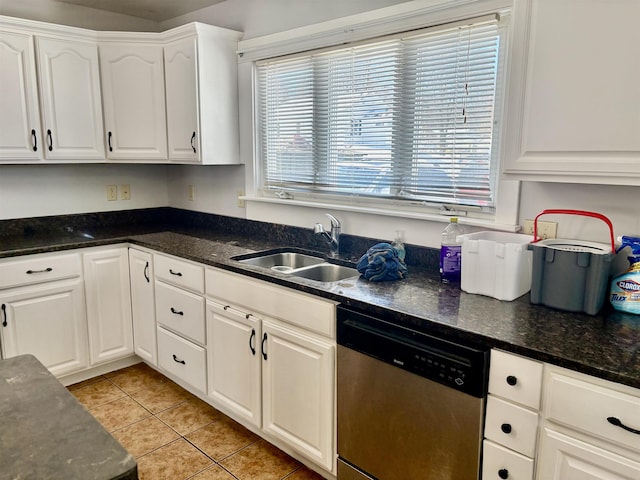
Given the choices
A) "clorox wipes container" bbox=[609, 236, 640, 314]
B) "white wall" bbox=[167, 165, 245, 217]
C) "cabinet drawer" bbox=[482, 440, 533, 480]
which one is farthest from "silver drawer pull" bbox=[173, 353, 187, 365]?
"clorox wipes container" bbox=[609, 236, 640, 314]

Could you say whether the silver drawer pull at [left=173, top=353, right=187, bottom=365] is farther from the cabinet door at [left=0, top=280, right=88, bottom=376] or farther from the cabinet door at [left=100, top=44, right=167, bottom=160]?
the cabinet door at [left=100, top=44, right=167, bottom=160]

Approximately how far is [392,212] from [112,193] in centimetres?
223

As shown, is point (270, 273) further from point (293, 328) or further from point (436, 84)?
point (436, 84)

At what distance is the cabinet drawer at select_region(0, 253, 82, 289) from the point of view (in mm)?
2580

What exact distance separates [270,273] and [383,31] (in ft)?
4.07

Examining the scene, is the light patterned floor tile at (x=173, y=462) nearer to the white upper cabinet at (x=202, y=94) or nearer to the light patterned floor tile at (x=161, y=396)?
the light patterned floor tile at (x=161, y=396)

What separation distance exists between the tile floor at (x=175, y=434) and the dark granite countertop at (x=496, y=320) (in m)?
0.88

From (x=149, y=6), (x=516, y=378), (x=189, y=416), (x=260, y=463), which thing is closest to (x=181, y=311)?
(x=189, y=416)

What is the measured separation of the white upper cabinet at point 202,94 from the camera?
2855 millimetres

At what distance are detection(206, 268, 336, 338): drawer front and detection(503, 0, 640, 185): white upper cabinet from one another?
0.87 meters

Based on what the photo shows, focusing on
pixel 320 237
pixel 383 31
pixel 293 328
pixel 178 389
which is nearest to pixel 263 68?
pixel 383 31

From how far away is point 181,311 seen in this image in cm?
265

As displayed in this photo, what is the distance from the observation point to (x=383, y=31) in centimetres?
224

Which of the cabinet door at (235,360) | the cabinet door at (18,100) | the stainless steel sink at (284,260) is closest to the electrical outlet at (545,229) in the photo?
the stainless steel sink at (284,260)
